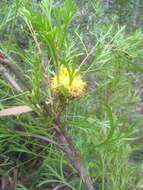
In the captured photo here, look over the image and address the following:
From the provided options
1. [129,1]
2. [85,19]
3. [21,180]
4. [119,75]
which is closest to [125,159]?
[119,75]

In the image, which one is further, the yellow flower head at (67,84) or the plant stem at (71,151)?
the plant stem at (71,151)

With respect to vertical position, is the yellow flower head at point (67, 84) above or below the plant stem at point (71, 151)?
above

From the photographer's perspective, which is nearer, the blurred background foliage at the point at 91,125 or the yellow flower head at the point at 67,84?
the yellow flower head at the point at 67,84

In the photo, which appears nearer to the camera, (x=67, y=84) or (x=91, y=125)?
(x=67, y=84)

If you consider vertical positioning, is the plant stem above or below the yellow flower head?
below

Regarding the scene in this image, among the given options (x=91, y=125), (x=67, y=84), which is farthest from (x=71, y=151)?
(x=67, y=84)

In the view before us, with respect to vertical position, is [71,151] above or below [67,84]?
below

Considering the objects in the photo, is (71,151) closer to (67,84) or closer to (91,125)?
(91,125)

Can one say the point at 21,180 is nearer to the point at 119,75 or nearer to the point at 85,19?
the point at 119,75
